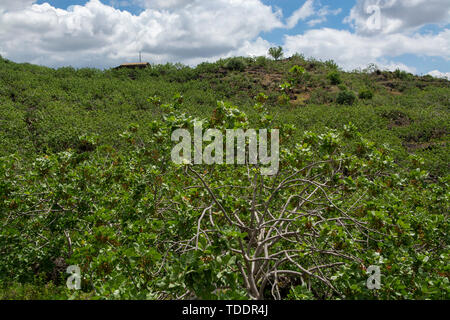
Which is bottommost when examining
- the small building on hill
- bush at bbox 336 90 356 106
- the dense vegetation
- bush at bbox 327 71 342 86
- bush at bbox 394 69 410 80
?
the dense vegetation

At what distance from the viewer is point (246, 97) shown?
20.3 m

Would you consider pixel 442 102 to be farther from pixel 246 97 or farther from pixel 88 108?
pixel 88 108

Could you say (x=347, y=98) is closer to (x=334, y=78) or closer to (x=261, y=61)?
(x=334, y=78)

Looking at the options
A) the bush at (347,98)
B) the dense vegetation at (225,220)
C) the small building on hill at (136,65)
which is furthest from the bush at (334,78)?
the small building on hill at (136,65)

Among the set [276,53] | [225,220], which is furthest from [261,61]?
[225,220]

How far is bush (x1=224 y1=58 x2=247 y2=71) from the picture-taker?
84.6ft

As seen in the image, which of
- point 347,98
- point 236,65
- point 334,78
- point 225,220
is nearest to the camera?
point 225,220

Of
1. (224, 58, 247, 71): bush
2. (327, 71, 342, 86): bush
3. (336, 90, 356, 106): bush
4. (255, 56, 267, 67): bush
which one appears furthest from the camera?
(255, 56, 267, 67): bush

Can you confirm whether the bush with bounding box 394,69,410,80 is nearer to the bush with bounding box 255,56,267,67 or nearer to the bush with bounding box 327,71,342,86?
the bush with bounding box 327,71,342,86

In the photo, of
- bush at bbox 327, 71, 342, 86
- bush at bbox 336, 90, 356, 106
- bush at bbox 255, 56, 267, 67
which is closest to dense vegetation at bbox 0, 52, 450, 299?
bush at bbox 336, 90, 356, 106

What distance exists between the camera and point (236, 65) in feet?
85.4

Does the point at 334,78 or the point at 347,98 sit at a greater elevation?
the point at 334,78

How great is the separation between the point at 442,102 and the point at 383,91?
4.57 metres

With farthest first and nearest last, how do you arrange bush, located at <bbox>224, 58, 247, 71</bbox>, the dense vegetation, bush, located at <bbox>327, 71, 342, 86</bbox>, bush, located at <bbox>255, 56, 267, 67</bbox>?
bush, located at <bbox>255, 56, 267, 67</bbox>
bush, located at <bbox>224, 58, 247, 71</bbox>
bush, located at <bbox>327, 71, 342, 86</bbox>
the dense vegetation
